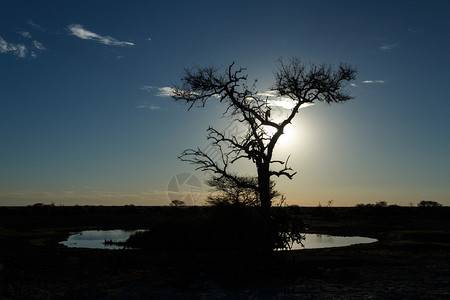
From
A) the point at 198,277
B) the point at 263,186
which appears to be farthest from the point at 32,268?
the point at 263,186

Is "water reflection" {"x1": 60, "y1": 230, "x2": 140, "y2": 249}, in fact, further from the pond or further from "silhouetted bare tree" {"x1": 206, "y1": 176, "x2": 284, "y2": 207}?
"silhouetted bare tree" {"x1": 206, "y1": 176, "x2": 284, "y2": 207}

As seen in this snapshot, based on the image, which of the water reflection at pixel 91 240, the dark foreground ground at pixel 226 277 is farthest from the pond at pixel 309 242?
the dark foreground ground at pixel 226 277

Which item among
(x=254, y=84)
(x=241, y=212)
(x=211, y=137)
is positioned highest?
(x=254, y=84)

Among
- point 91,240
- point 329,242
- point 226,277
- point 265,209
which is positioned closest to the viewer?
point 226,277

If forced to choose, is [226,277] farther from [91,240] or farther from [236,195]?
[91,240]

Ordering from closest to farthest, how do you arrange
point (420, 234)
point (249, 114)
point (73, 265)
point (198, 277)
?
point (198, 277) → point (73, 265) → point (249, 114) → point (420, 234)

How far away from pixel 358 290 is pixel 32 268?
38.4ft

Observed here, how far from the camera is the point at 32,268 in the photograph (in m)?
14.2

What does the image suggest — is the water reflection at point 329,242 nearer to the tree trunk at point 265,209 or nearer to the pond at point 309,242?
the pond at point 309,242

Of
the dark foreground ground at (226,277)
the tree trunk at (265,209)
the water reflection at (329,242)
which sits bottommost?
the water reflection at (329,242)

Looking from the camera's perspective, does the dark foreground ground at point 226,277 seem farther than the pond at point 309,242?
No

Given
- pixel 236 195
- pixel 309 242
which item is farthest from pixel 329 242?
pixel 236 195

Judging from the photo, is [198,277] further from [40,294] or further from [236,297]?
[40,294]

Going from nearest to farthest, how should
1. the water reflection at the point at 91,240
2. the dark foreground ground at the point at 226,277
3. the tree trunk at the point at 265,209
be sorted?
the dark foreground ground at the point at 226,277 → the tree trunk at the point at 265,209 → the water reflection at the point at 91,240
